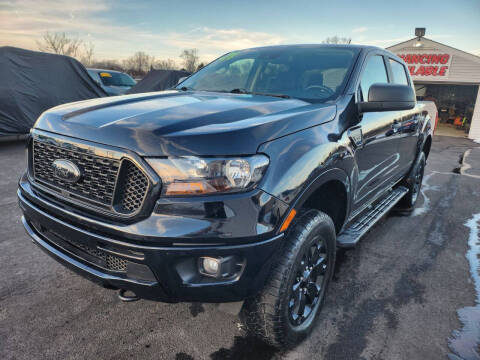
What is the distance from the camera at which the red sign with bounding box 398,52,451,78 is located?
18844 mm

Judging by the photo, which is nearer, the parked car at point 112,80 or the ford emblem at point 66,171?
the ford emblem at point 66,171

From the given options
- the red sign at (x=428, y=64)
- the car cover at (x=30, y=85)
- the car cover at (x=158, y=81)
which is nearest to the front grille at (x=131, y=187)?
the car cover at (x=30, y=85)

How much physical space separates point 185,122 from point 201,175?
32 centimetres

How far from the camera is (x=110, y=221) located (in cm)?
162

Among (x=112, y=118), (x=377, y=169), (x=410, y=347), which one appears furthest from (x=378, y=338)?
(x=112, y=118)

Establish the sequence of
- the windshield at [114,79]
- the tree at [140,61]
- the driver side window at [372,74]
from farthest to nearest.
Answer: the tree at [140,61] < the windshield at [114,79] < the driver side window at [372,74]

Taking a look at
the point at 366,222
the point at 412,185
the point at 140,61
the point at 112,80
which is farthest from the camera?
the point at 140,61

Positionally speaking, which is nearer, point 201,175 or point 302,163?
point 201,175

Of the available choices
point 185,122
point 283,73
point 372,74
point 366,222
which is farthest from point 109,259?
point 372,74

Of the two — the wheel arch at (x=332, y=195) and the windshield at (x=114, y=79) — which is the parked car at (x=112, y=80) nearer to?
the windshield at (x=114, y=79)

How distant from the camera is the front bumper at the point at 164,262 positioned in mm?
1519

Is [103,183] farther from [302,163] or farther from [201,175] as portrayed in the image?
[302,163]

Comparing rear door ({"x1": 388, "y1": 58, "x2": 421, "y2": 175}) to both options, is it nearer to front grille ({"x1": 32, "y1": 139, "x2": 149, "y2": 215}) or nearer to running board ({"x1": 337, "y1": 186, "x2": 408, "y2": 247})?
running board ({"x1": 337, "y1": 186, "x2": 408, "y2": 247})

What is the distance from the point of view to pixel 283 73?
2854 mm
